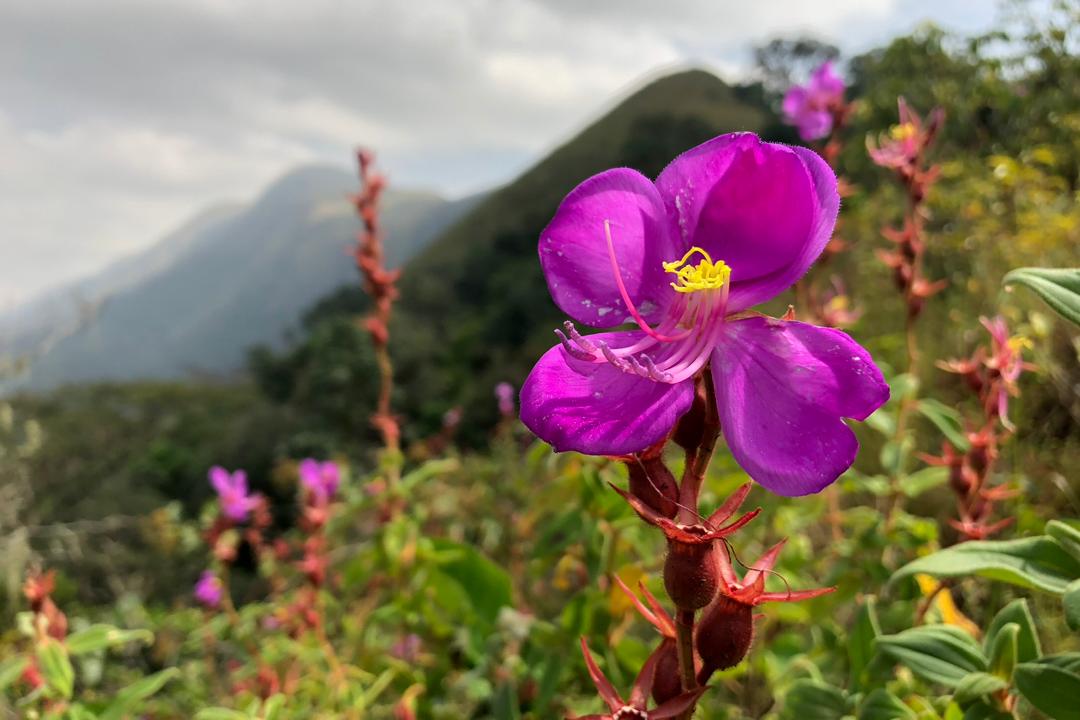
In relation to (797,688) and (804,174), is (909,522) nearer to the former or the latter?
(797,688)

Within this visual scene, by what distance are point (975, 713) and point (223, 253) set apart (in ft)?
476

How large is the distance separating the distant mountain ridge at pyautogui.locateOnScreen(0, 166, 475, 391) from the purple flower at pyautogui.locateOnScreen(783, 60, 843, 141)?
170 feet

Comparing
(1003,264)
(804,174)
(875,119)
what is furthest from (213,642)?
(875,119)

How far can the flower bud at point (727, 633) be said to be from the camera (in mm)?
660

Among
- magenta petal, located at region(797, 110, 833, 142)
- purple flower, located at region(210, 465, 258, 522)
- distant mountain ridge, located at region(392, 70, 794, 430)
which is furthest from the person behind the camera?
distant mountain ridge, located at region(392, 70, 794, 430)

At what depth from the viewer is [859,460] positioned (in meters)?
4.82

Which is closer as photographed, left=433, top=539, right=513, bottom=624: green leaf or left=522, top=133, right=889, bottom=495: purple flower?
left=522, top=133, right=889, bottom=495: purple flower

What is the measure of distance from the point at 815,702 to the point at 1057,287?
67 cm

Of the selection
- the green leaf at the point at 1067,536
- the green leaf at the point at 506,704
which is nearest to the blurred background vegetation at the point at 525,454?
the green leaf at the point at 506,704

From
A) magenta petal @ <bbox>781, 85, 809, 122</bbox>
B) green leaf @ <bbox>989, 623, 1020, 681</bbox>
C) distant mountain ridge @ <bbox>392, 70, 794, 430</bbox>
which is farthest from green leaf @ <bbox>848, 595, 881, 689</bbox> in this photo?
distant mountain ridge @ <bbox>392, 70, 794, 430</bbox>

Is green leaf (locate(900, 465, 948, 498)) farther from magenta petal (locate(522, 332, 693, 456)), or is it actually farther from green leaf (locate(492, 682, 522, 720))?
magenta petal (locate(522, 332, 693, 456))

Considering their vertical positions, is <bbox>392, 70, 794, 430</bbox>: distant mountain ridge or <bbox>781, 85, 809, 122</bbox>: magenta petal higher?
<bbox>781, 85, 809, 122</bbox>: magenta petal

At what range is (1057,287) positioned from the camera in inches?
32.1

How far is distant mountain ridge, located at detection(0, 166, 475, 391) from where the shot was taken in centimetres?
8169
